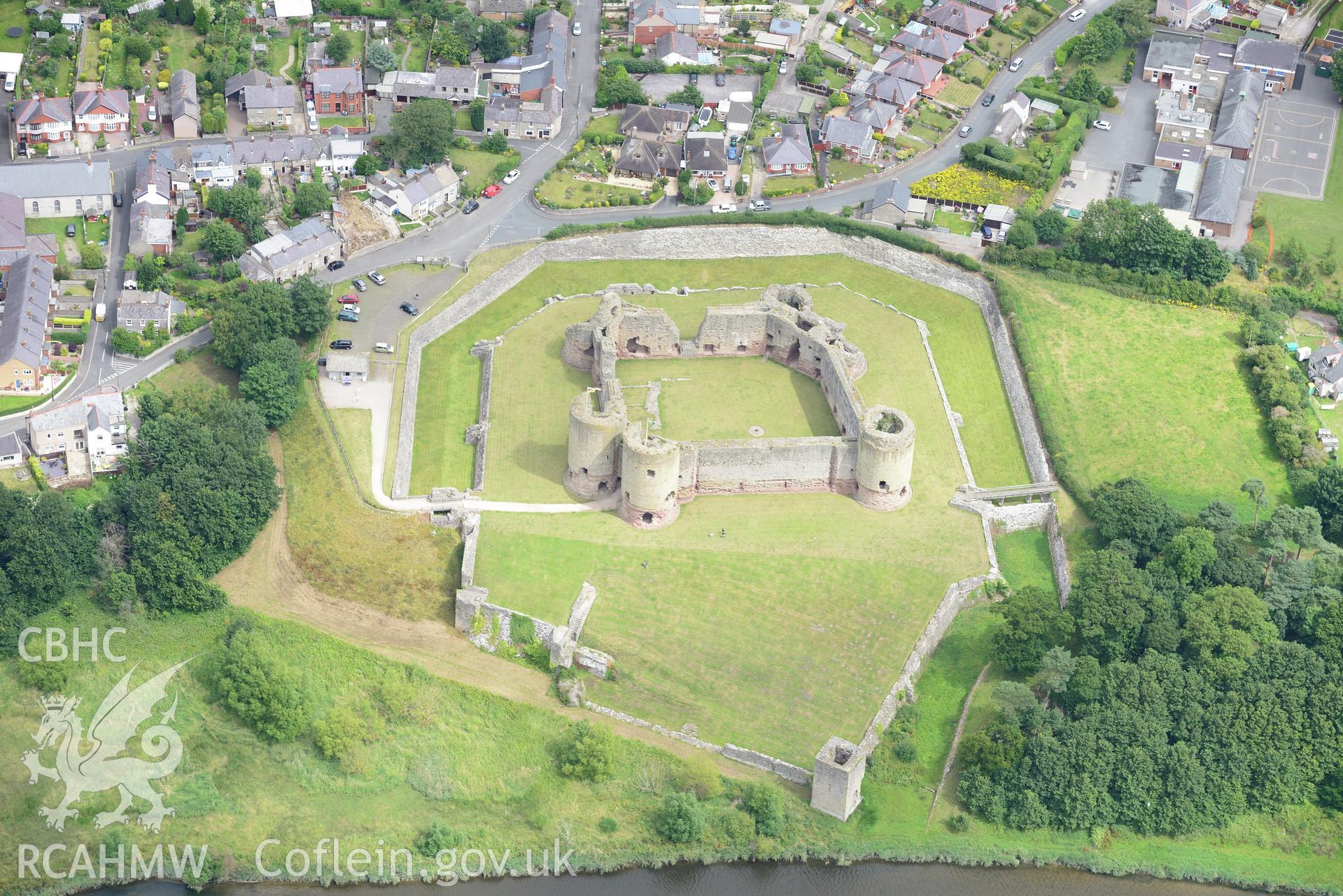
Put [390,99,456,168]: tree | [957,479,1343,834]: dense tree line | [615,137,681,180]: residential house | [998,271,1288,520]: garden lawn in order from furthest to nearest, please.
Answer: [615,137,681,180]: residential house
[390,99,456,168]: tree
[998,271,1288,520]: garden lawn
[957,479,1343,834]: dense tree line

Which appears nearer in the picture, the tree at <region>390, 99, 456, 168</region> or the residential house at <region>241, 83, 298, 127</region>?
the tree at <region>390, 99, 456, 168</region>

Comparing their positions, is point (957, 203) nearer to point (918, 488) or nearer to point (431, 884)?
point (918, 488)

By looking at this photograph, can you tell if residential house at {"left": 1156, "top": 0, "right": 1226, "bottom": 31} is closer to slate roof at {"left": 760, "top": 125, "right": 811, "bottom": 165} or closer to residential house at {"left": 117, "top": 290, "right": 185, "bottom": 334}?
slate roof at {"left": 760, "top": 125, "right": 811, "bottom": 165}

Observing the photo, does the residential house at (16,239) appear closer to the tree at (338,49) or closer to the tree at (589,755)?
the tree at (338,49)

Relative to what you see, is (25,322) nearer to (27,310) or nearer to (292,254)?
(27,310)

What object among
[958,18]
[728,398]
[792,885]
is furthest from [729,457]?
[958,18]

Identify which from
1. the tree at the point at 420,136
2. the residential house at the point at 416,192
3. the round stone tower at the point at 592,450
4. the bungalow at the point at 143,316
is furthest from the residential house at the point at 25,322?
the round stone tower at the point at 592,450

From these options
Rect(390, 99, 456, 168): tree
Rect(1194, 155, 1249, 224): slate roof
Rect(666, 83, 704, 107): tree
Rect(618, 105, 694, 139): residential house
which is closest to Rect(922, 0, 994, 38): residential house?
Rect(666, 83, 704, 107): tree
